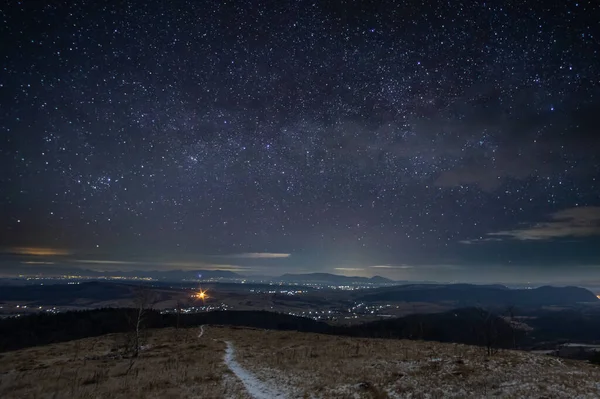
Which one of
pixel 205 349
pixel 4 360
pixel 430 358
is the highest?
pixel 430 358

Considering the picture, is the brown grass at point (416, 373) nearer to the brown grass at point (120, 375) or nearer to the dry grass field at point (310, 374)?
the dry grass field at point (310, 374)

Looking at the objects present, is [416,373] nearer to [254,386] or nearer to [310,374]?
[310,374]

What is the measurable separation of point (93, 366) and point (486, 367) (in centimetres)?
3416

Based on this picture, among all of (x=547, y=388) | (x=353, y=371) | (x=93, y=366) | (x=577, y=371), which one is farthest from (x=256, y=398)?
(x=577, y=371)

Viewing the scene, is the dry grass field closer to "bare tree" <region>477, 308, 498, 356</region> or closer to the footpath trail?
the footpath trail

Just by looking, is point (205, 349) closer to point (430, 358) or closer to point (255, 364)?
point (255, 364)

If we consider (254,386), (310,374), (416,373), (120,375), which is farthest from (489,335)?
(120,375)

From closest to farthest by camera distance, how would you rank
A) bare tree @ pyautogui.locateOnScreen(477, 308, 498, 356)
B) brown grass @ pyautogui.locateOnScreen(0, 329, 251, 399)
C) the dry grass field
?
the dry grass field
brown grass @ pyautogui.locateOnScreen(0, 329, 251, 399)
bare tree @ pyautogui.locateOnScreen(477, 308, 498, 356)

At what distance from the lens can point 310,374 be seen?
2675 centimetres

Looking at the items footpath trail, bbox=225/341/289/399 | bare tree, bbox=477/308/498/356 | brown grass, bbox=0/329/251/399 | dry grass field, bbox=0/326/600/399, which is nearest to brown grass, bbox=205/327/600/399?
dry grass field, bbox=0/326/600/399

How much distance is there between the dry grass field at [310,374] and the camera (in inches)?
855

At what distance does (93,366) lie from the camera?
3259 centimetres

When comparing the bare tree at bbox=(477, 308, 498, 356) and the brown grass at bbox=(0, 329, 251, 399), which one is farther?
the bare tree at bbox=(477, 308, 498, 356)

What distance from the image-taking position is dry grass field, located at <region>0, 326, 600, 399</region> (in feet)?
71.3
